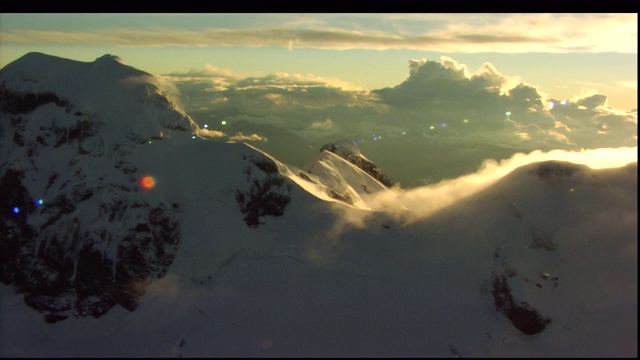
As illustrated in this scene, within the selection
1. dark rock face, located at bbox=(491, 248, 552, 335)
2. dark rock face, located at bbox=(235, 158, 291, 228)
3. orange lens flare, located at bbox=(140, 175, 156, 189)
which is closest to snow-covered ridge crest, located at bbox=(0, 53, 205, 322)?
orange lens flare, located at bbox=(140, 175, 156, 189)

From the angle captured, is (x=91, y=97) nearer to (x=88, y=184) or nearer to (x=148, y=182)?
(x=88, y=184)

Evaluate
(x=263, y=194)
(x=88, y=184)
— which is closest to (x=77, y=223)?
(x=88, y=184)

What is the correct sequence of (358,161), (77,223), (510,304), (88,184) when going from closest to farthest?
(510,304) < (77,223) < (88,184) < (358,161)

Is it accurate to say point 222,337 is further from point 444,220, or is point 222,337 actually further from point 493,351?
point 444,220

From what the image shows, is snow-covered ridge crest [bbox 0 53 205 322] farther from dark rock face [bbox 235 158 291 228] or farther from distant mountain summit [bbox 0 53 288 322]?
dark rock face [bbox 235 158 291 228]

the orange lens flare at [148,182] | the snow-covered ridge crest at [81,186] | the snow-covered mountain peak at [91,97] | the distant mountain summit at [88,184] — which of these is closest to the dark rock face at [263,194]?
the distant mountain summit at [88,184]

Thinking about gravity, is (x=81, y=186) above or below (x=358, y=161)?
above
